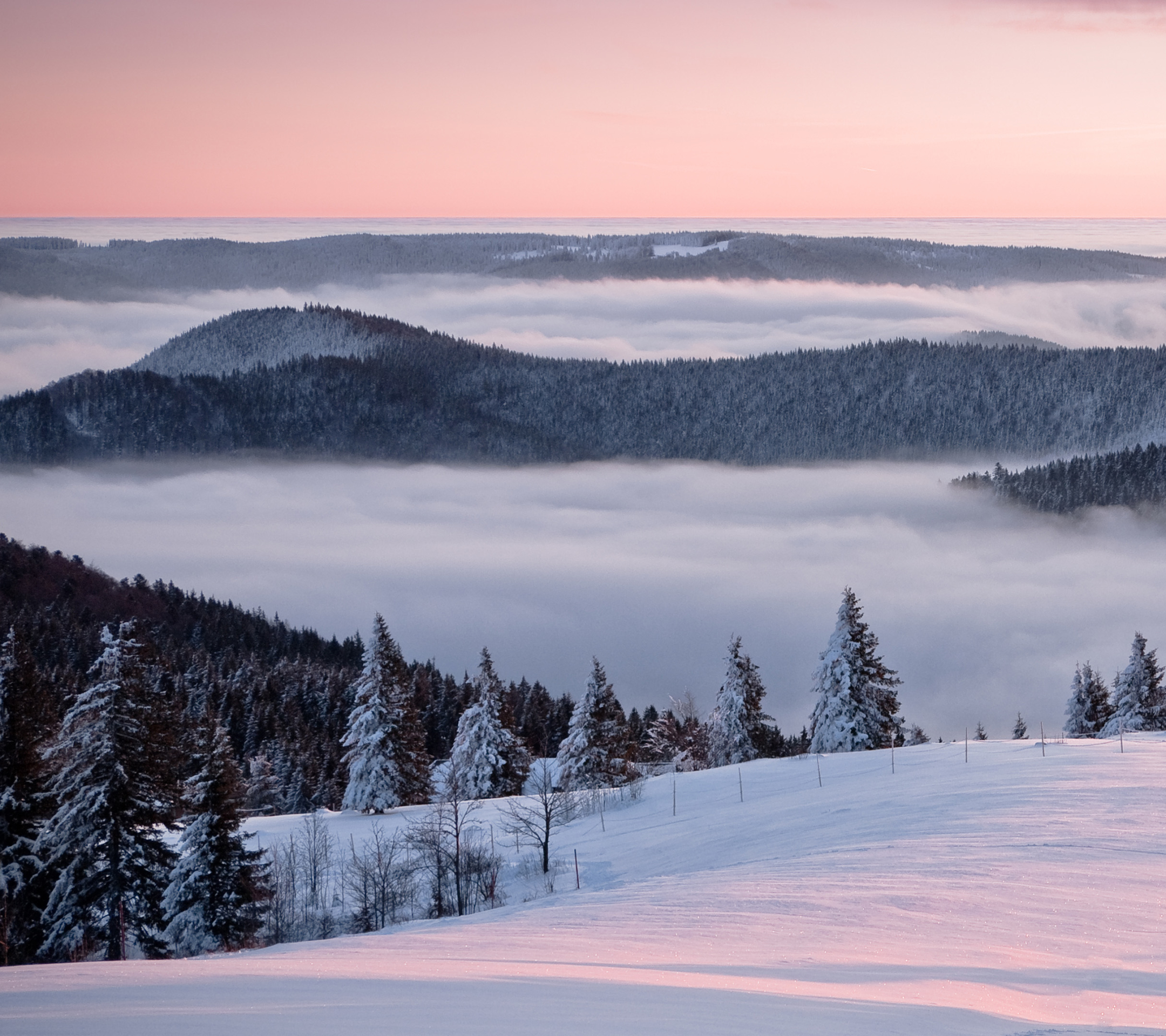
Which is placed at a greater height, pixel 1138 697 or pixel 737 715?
pixel 1138 697

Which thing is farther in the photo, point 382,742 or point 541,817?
point 382,742

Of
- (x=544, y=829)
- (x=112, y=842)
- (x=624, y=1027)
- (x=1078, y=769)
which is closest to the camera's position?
(x=624, y=1027)

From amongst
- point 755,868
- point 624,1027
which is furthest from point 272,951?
point 624,1027

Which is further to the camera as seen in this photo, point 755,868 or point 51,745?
point 51,745

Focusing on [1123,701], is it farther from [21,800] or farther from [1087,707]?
[21,800]

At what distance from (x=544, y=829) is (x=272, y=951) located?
1596 centimetres

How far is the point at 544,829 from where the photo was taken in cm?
3097

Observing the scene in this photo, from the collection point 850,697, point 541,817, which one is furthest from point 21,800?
point 850,697

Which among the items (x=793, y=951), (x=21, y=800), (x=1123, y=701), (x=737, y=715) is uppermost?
(x=793, y=951)

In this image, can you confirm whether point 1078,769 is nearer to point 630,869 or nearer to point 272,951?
point 630,869

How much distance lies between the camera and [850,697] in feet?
147

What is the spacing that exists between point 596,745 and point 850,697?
10.9 metres

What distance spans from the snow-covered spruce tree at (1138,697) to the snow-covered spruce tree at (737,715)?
15584 mm

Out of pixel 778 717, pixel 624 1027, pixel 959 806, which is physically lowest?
pixel 778 717
